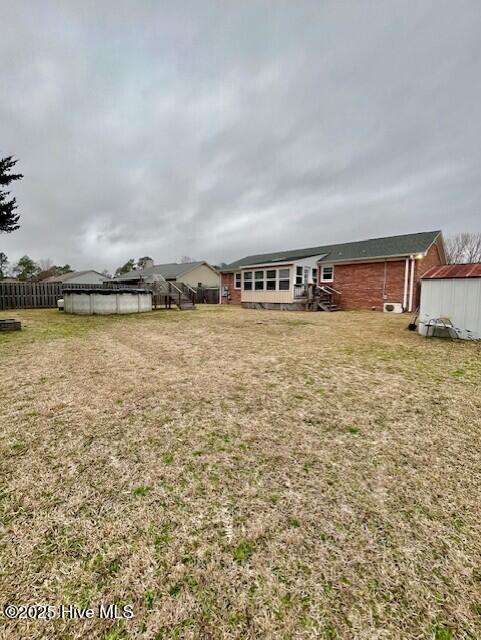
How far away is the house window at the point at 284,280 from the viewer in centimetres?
1717

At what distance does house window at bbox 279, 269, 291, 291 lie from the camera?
17.2m

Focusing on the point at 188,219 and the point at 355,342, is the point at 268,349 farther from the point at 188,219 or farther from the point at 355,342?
the point at 188,219

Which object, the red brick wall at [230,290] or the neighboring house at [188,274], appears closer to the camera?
the red brick wall at [230,290]

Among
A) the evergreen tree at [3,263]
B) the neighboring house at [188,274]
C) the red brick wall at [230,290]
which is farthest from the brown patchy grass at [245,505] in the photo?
the evergreen tree at [3,263]

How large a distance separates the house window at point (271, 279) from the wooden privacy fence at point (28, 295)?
14023mm

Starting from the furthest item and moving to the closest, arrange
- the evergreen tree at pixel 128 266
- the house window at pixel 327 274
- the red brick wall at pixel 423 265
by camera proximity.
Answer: the evergreen tree at pixel 128 266, the house window at pixel 327 274, the red brick wall at pixel 423 265

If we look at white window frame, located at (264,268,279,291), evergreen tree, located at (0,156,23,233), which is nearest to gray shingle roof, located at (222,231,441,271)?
white window frame, located at (264,268,279,291)

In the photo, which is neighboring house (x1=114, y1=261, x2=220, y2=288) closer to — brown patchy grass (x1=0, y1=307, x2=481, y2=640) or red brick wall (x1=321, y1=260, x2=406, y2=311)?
red brick wall (x1=321, y1=260, x2=406, y2=311)

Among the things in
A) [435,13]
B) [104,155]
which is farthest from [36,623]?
[104,155]

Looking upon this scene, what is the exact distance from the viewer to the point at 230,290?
2427 cm

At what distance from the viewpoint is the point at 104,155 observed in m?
18.7

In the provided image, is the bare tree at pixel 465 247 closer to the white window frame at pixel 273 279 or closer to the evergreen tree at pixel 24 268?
the white window frame at pixel 273 279

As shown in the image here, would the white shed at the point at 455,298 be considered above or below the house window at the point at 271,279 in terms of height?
below

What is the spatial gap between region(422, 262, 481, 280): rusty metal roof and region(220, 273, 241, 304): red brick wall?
639 inches
